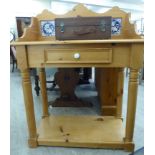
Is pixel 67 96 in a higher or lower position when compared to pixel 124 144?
higher

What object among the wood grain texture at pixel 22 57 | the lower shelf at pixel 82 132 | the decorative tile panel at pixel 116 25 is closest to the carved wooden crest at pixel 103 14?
the decorative tile panel at pixel 116 25

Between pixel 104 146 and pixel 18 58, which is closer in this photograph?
pixel 18 58

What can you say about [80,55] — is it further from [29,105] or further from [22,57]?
[29,105]

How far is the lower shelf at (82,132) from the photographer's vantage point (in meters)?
1.32

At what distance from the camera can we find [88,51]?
1083mm

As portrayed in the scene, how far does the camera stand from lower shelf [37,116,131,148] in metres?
1.32

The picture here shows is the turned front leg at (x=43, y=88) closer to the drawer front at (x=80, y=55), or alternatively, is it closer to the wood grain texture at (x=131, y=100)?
the drawer front at (x=80, y=55)

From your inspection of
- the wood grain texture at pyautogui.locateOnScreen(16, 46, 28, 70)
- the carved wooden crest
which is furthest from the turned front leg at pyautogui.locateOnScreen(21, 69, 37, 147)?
the carved wooden crest

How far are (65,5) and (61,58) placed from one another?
5690mm

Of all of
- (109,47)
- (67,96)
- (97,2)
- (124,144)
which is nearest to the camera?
(109,47)

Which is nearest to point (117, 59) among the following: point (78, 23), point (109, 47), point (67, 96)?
point (109, 47)

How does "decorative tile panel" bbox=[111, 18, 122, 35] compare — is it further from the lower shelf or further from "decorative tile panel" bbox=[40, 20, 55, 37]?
the lower shelf

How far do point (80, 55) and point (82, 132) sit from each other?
0.64m
